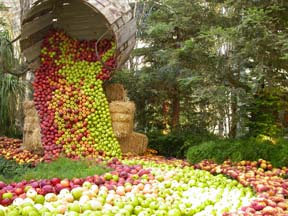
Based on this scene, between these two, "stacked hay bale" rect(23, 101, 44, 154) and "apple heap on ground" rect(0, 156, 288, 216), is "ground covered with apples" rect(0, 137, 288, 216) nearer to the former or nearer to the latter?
"apple heap on ground" rect(0, 156, 288, 216)

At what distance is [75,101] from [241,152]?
8.59 feet

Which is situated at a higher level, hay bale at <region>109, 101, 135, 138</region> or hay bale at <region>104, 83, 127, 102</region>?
hay bale at <region>104, 83, 127, 102</region>

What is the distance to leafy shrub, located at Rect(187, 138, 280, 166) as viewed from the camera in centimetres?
494

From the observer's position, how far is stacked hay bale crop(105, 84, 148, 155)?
5746mm

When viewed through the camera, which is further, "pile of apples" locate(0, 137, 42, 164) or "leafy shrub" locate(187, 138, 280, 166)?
"pile of apples" locate(0, 137, 42, 164)

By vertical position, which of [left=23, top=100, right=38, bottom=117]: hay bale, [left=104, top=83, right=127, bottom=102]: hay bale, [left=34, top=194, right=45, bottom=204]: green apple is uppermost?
[left=104, top=83, right=127, bottom=102]: hay bale

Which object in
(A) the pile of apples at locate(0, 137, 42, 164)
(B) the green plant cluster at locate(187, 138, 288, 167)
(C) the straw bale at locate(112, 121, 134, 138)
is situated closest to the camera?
(B) the green plant cluster at locate(187, 138, 288, 167)

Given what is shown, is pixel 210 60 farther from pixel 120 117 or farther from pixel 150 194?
pixel 150 194

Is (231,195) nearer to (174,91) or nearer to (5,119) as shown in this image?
(174,91)

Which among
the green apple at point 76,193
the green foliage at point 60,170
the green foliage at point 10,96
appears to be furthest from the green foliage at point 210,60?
the green apple at point 76,193

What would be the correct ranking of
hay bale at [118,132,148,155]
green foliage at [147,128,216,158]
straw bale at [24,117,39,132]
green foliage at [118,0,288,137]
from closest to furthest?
green foliage at [118,0,288,137]
straw bale at [24,117,39,132]
hay bale at [118,132,148,155]
green foliage at [147,128,216,158]

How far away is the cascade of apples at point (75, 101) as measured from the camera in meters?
5.57

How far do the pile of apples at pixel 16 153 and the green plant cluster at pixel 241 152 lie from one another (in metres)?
2.37

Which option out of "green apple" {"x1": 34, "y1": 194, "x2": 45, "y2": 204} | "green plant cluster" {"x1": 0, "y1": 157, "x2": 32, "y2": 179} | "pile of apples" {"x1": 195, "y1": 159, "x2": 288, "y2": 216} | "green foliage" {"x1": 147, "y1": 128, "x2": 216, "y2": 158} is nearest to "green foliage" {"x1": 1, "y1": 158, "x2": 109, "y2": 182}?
"green plant cluster" {"x1": 0, "y1": 157, "x2": 32, "y2": 179}
